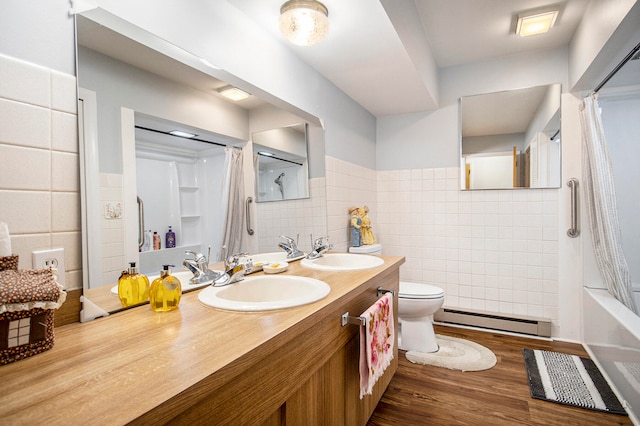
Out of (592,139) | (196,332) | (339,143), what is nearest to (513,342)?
(592,139)

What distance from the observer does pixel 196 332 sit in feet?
2.72


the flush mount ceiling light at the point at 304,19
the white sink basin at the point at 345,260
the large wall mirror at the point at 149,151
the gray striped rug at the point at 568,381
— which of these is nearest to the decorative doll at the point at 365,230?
the white sink basin at the point at 345,260

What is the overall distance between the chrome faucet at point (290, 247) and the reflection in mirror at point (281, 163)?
0.25 meters

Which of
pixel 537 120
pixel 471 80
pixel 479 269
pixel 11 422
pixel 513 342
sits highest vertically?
pixel 471 80

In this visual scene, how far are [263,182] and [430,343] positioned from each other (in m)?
1.72

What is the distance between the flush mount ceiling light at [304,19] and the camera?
55.9 inches

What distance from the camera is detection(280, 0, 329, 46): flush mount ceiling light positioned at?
142cm

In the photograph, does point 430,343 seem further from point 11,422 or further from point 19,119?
point 19,119

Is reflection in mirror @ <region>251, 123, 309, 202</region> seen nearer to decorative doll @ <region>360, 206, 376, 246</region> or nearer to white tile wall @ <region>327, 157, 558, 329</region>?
white tile wall @ <region>327, 157, 558, 329</region>

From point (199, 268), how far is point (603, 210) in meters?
2.52

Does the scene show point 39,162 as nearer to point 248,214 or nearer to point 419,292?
point 248,214

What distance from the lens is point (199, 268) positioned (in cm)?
132

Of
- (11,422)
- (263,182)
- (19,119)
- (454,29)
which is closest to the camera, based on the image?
(11,422)

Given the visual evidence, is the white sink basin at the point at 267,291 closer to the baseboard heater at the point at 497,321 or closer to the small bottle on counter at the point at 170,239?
the small bottle on counter at the point at 170,239
